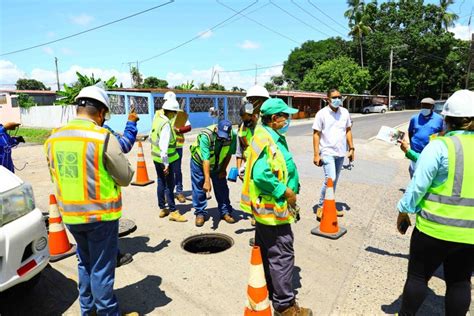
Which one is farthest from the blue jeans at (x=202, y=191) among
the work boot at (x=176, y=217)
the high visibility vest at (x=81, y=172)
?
the high visibility vest at (x=81, y=172)

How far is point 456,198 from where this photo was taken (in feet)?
7.03

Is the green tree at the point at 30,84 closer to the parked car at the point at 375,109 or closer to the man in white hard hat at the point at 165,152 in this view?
the parked car at the point at 375,109

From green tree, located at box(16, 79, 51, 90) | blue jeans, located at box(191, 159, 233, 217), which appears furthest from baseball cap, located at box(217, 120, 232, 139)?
green tree, located at box(16, 79, 51, 90)

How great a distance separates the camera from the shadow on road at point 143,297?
295 centimetres

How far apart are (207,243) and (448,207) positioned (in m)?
3.04

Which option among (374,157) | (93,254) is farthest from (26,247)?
(374,157)

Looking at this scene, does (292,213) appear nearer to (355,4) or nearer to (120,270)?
(120,270)

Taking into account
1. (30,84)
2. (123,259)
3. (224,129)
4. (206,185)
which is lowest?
(123,259)

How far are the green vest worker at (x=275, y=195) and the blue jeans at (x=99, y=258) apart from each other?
115 cm

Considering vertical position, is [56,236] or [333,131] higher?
[333,131]

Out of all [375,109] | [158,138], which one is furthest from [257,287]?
[375,109]

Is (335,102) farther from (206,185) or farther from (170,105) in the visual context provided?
(170,105)

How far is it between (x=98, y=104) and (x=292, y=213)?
1.74m

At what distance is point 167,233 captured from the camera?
4648 millimetres
